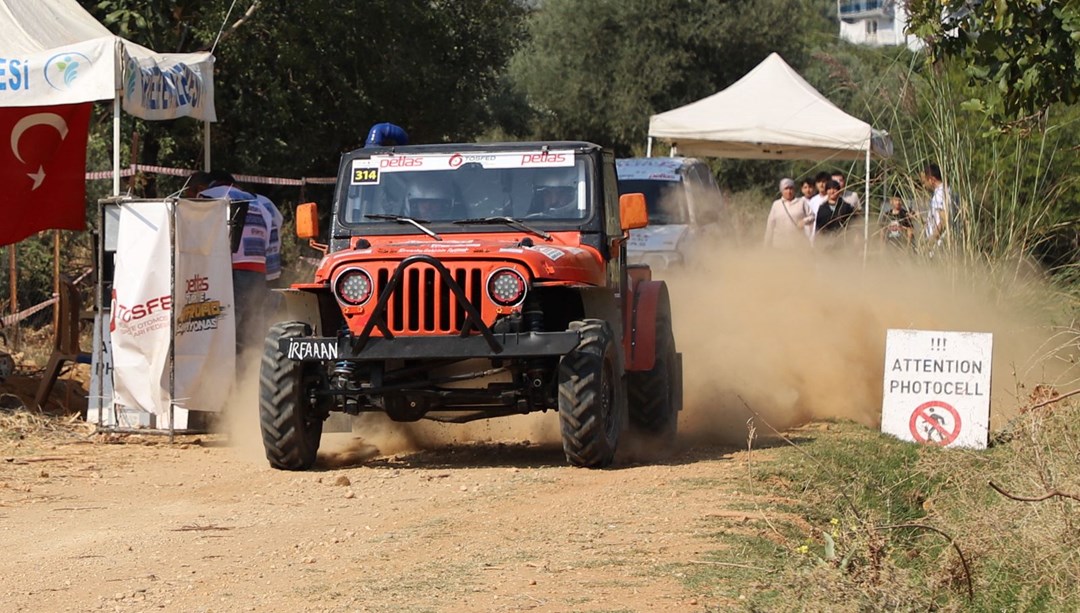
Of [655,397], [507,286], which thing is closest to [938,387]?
[655,397]

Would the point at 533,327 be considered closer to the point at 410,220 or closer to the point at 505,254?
the point at 505,254

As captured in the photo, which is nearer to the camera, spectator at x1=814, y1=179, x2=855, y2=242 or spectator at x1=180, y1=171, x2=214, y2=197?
spectator at x1=180, y1=171, x2=214, y2=197

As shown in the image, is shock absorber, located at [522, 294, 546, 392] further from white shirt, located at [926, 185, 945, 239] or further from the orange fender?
white shirt, located at [926, 185, 945, 239]

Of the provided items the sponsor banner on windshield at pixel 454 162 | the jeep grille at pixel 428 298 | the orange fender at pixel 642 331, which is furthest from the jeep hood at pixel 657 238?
the jeep grille at pixel 428 298

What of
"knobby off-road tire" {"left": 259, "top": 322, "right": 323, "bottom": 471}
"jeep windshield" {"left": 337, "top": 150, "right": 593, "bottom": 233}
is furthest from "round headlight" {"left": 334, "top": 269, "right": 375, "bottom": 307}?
"jeep windshield" {"left": 337, "top": 150, "right": 593, "bottom": 233}

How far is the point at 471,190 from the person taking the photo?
9859 millimetres

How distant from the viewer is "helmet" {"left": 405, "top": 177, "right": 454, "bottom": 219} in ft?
32.2

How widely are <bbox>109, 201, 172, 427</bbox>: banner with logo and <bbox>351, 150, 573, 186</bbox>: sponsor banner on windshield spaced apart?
1732mm

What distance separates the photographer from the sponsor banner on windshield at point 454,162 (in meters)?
9.93

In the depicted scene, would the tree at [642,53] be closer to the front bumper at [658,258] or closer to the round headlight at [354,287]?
the front bumper at [658,258]

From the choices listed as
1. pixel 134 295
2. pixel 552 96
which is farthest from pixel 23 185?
pixel 552 96

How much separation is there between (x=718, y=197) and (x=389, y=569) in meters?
12.9

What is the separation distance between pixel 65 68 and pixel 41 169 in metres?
1.75

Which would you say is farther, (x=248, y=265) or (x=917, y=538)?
(x=248, y=265)
